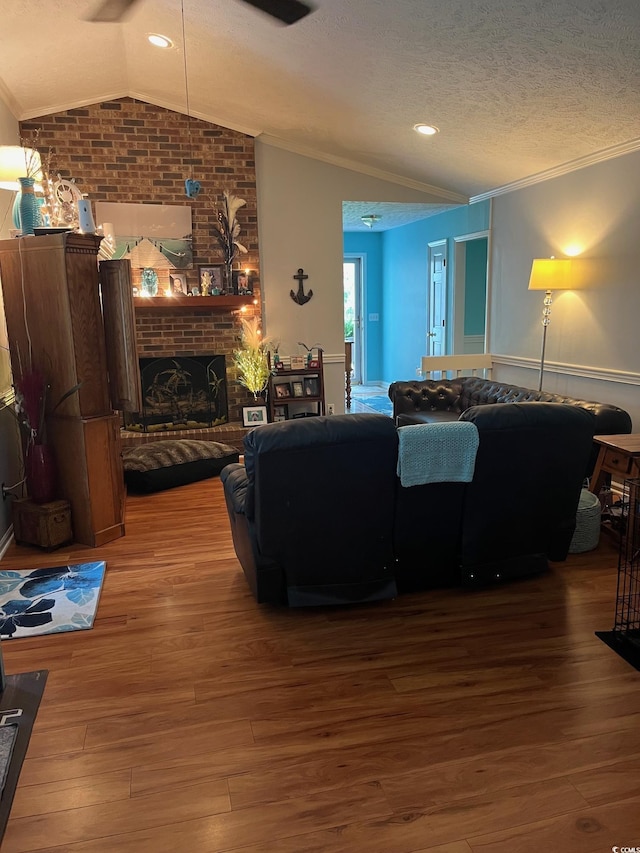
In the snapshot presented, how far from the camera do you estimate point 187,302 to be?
607 cm

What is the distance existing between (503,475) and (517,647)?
759 millimetres

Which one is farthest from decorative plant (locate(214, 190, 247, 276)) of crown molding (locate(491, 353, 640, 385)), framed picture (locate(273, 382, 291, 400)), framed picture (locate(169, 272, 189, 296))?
crown molding (locate(491, 353, 640, 385))

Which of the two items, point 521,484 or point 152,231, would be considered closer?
point 521,484

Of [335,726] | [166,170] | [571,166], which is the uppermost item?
[166,170]

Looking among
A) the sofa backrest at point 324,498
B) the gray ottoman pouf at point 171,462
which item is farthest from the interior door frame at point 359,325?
the sofa backrest at point 324,498

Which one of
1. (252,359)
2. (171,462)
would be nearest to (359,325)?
(252,359)

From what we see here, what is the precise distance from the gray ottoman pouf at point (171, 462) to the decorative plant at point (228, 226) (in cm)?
183

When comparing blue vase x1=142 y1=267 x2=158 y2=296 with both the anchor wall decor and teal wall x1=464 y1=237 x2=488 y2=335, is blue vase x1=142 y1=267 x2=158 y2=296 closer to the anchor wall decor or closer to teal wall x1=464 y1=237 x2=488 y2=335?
the anchor wall decor

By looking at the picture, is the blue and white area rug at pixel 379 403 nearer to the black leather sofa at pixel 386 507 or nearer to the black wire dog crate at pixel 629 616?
the black wire dog crate at pixel 629 616

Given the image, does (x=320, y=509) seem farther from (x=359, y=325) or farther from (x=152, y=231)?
(x=359, y=325)

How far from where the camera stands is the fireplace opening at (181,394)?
20.9ft

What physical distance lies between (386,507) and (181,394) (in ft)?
13.5

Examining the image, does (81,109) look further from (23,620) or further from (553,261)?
(23,620)

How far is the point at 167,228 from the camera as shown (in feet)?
20.3
